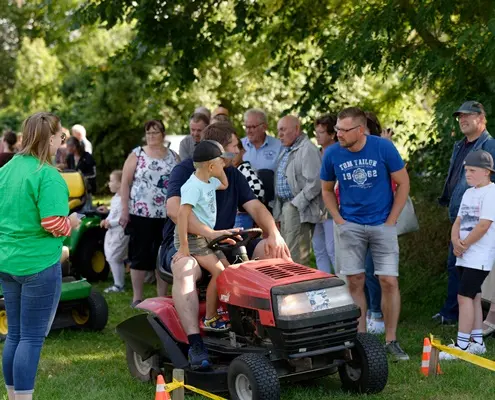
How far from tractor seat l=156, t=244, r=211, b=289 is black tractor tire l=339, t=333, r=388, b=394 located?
1105 mm

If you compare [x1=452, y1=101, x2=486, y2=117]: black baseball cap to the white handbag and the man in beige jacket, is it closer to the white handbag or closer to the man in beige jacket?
the white handbag

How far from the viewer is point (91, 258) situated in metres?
11.6

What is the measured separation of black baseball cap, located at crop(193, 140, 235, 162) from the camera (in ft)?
20.5

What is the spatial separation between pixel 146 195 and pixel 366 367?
388 cm

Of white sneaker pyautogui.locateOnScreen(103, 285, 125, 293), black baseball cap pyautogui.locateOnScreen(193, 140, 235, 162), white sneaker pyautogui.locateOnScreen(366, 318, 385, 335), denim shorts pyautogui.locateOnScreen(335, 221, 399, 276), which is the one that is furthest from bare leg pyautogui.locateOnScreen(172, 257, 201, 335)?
white sneaker pyautogui.locateOnScreen(103, 285, 125, 293)

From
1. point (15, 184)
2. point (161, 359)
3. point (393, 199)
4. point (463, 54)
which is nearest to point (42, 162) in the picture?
point (15, 184)

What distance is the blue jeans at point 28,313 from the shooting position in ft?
17.4

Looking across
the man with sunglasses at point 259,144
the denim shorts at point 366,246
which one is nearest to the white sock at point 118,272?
the man with sunglasses at point 259,144

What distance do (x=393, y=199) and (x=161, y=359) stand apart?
2.23m

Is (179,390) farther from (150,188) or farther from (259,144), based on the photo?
(259,144)

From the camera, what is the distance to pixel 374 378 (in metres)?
6.03

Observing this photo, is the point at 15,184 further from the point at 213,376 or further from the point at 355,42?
the point at 355,42

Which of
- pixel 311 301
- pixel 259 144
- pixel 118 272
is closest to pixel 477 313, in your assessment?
pixel 311 301

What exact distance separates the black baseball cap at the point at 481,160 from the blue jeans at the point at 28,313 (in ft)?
11.0
